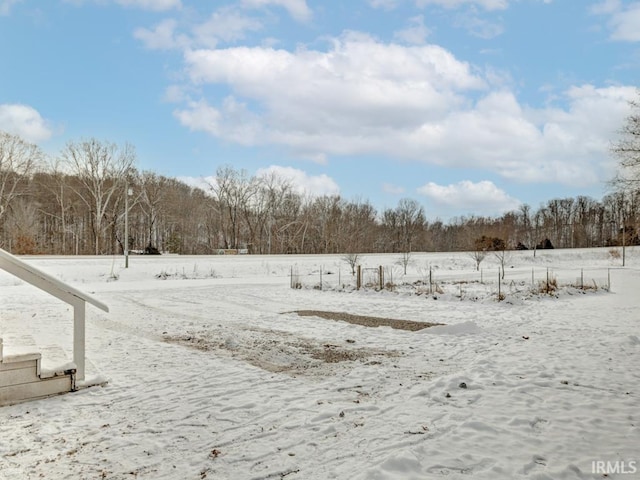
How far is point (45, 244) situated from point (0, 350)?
174 ft

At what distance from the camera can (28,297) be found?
15.2 m

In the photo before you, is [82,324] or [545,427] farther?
[82,324]

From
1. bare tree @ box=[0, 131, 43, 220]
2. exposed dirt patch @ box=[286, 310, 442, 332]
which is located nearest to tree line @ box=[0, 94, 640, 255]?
bare tree @ box=[0, 131, 43, 220]

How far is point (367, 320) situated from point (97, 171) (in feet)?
143

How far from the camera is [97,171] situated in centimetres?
4600

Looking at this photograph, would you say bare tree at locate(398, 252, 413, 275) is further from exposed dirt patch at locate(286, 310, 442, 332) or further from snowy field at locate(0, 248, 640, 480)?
snowy field at locate(0, 248, 640, 480)

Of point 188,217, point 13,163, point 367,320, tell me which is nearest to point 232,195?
point 188,217

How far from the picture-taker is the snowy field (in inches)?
136

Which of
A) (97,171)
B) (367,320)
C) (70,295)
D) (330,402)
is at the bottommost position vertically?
(367,320)

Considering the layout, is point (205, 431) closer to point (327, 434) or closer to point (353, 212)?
point (327, 434)

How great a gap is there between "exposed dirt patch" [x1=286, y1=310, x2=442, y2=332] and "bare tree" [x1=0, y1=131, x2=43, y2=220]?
133 ft

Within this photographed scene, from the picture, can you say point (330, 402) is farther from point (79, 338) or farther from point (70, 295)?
point (70, 295)

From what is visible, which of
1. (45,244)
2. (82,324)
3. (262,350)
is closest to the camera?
(82,324)

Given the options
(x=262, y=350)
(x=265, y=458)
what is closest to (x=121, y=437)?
(x=265, y=458)
